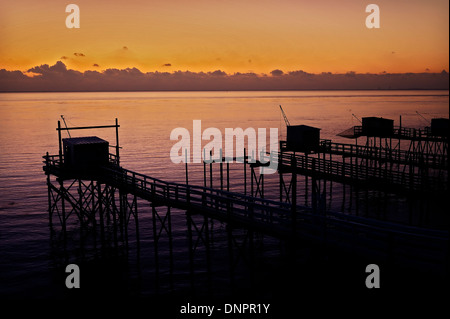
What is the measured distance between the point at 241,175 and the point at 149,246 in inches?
1062

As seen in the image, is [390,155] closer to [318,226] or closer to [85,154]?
[318,226]

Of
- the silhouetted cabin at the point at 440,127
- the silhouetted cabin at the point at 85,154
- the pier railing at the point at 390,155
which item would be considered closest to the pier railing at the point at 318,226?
the silhouetted cabin at the point at 85,154

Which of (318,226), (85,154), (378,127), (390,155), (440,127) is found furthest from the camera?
(378,127)

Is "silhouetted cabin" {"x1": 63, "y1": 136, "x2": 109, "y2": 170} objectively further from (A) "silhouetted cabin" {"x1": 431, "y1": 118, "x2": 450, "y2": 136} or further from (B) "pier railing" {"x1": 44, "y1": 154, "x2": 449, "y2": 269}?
(A) "silhouetted cabin" {"x1": 431, "y1": 118, "x2": 450, "y2": 136}

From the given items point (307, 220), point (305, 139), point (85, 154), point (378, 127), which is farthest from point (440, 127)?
point (85, 154)

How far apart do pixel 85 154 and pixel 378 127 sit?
3506 centimetres

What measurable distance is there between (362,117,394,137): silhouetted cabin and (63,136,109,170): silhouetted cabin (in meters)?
33.3

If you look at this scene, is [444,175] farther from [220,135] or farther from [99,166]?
[220,135]

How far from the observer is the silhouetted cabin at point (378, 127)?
51781mm

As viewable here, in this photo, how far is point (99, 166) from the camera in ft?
103

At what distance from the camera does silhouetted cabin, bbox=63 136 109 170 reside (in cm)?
3100

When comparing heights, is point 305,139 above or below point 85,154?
above

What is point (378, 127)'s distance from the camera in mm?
52188
